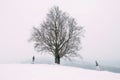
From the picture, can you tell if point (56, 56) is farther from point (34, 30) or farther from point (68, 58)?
point (34, 30)

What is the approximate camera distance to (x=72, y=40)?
1656 inches

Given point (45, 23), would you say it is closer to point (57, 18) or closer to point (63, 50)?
point (57, 18)

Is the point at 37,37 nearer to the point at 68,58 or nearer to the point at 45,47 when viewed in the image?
the point at 45,47

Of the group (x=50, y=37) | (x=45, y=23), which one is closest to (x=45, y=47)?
(x=50, y=37)

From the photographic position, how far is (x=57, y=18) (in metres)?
42.8

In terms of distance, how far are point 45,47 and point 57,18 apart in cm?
743

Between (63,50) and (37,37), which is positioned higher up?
(37,37)

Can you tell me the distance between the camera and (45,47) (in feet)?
135

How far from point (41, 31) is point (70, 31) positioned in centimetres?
665

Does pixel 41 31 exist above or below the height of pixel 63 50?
above

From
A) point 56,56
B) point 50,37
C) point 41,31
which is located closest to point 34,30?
point 41,31

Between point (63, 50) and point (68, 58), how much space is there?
2239 millimetres

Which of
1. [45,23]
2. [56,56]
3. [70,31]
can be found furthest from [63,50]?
[45,23]

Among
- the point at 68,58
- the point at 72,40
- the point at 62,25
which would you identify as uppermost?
the point at 62,25
